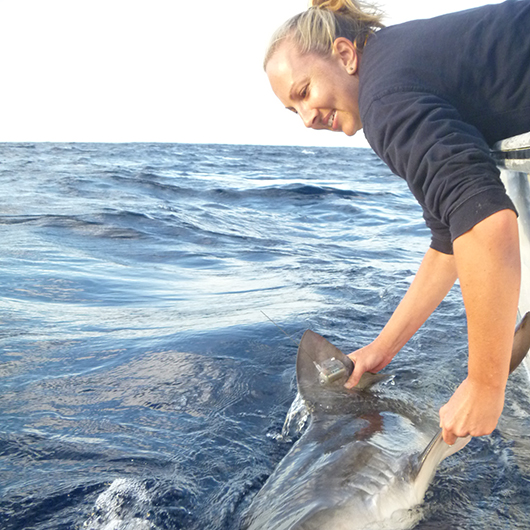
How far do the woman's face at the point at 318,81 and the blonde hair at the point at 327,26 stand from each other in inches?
1.0

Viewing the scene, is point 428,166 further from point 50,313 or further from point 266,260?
point 266,260

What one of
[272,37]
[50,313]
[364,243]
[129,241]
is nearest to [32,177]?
[129,241]

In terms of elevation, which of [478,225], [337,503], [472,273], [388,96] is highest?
[388,96]

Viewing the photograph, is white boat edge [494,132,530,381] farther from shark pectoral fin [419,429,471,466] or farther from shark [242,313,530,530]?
shark pectoral fin [419,429,471,466]

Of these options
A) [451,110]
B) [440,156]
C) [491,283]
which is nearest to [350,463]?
[491,283]

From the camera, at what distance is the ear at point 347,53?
1871mm

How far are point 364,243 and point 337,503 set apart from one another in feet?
21.6

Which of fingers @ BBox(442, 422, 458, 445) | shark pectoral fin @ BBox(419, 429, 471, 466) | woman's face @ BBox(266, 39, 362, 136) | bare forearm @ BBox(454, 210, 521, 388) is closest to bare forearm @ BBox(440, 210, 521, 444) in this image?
bare forearm @ BBox(454, 210, 521, 388)

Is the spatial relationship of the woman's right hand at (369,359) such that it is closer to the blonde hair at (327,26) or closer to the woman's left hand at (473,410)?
the woman's left hand at (473,410)

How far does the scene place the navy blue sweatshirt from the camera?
1.48 meters

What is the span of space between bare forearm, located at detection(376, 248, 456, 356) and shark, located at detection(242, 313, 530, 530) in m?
0.26

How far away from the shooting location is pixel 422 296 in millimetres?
2447

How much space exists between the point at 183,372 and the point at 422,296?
57.1 inches

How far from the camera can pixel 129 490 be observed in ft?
6.59
